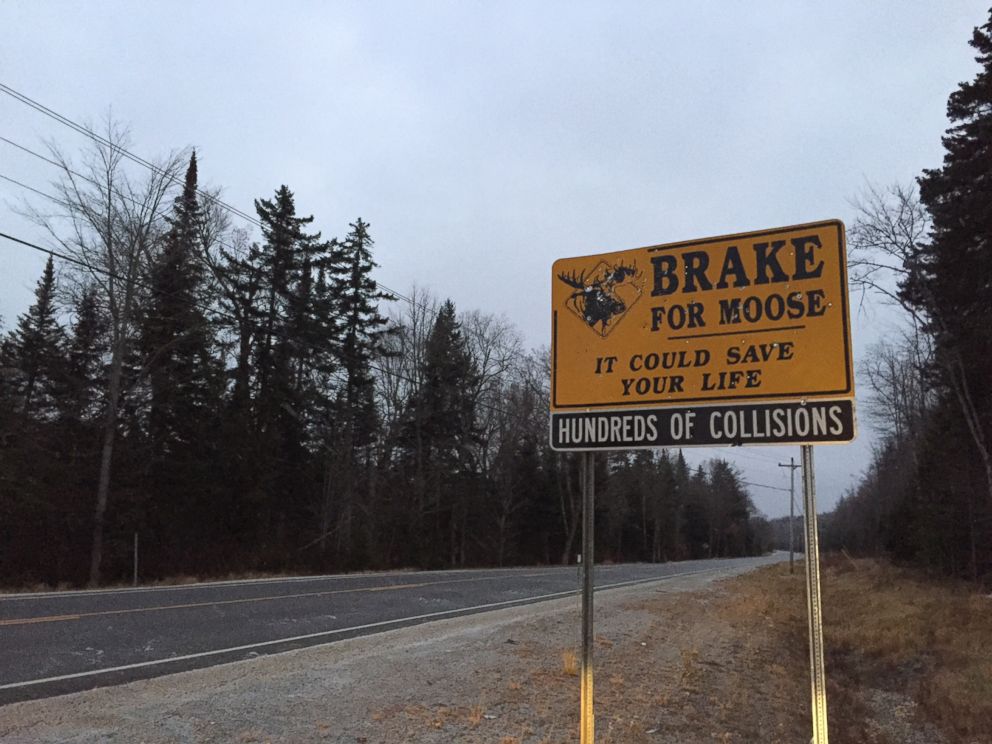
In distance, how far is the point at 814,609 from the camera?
3.10 m

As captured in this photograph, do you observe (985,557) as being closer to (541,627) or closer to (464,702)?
(541,627)

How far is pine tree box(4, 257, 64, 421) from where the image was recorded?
28.8 meters

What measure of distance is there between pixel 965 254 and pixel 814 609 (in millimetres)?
23624

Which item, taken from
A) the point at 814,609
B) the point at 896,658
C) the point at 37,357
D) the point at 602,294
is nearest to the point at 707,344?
the point at 602,294

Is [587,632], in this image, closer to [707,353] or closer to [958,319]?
[707,353]

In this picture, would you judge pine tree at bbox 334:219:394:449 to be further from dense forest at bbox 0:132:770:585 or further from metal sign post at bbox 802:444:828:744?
metal sign post at bbox 802:444:828:744

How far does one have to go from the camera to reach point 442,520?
143ft

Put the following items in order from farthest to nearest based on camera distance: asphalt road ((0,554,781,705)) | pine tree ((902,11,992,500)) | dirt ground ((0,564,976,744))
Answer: pine tree ((902,11,992,500)), asphalt road ((0,554,781,705)), dirt ground ((0,564,976,744))

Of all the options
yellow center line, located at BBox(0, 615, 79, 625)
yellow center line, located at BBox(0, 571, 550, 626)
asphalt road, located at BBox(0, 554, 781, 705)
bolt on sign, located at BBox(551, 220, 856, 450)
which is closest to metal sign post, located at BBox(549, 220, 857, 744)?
bolt on sign, located at BBox(551, 220, 856, 450)

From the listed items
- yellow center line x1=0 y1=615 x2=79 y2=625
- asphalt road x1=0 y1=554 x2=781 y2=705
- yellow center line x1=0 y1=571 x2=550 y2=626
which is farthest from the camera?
yellow center line x1=0 y1=571 x2=550 y2=626

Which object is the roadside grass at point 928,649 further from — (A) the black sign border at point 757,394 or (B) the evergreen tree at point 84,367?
(B) the evergreen tree at point 84,367

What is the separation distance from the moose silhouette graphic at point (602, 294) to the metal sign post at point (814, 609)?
119 centimetres

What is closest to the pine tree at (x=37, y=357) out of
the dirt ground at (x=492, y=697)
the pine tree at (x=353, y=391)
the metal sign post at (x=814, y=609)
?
the pine tree at (x=353, y=391)

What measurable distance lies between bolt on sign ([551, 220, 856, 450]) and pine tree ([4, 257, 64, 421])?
27.6 metres
